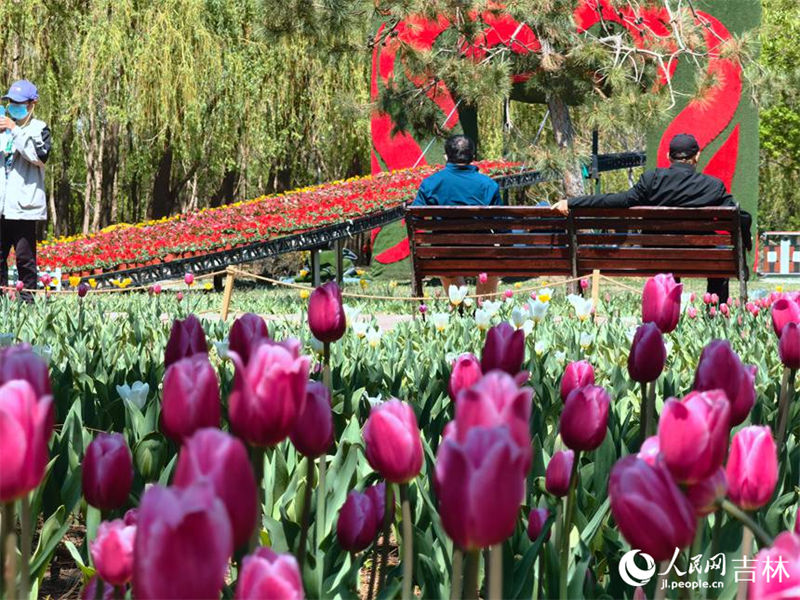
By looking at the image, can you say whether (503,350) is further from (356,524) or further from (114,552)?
(114,552)

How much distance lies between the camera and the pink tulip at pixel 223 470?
725 millimetres

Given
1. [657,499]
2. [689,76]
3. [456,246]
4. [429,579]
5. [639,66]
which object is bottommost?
[429,579]

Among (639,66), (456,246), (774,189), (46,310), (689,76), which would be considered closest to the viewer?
(46,310)

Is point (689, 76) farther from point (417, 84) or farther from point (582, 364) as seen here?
point (582, 364)

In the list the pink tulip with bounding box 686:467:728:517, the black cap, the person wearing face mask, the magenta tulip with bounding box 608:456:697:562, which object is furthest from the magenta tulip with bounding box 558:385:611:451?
the person wearing face mask

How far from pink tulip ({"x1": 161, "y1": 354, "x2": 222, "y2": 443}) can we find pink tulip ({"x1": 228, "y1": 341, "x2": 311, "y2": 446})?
0.29ft

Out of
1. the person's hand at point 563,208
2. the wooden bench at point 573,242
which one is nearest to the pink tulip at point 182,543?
the wooden bench at point 573,242

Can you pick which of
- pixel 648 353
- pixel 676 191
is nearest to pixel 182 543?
pixel 648 353

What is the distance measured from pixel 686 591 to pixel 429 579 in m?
0.53

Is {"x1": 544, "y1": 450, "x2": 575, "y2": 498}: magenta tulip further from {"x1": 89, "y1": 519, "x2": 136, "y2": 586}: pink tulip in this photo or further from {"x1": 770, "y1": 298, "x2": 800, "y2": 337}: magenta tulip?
{"x1": 770, "y1": 298, "x2": 800, "y2": 337}: magenta tulip

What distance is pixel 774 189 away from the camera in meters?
32.3

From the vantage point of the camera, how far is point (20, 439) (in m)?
0.80

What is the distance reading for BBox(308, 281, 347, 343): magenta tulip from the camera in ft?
6.17

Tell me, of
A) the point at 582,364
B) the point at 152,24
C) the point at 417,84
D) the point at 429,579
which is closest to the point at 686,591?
the point at 429,579
